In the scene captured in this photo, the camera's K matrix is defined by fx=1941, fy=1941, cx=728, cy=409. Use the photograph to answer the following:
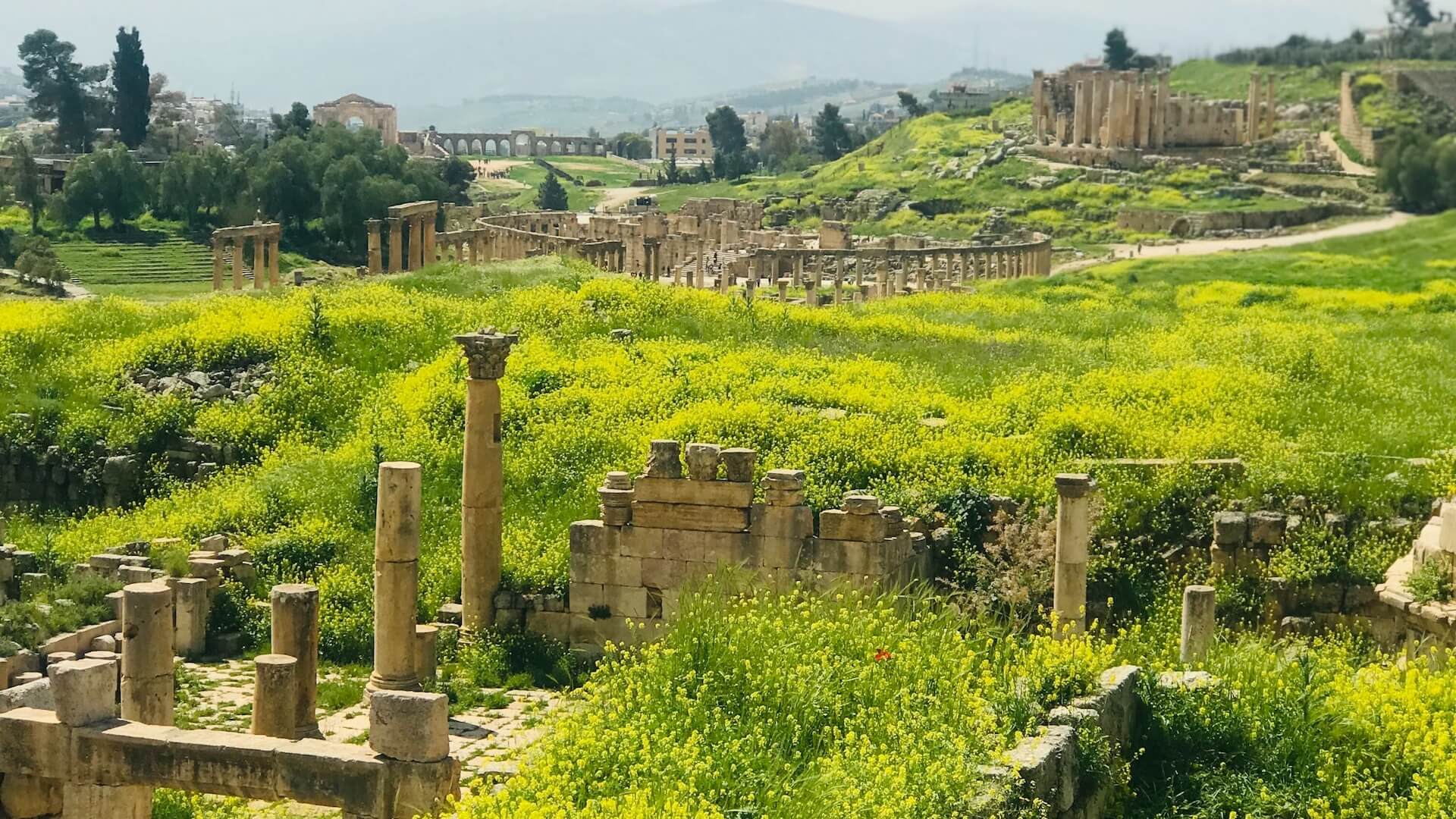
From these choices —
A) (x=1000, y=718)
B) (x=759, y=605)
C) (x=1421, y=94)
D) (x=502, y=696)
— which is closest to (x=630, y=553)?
(x=502, y=696)

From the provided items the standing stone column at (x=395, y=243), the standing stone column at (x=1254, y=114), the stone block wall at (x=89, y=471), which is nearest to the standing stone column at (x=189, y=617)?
the stone block wall at (x=89, y=471)

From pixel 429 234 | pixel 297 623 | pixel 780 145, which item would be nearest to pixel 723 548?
pixel 297 623

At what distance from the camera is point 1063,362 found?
1351 inches

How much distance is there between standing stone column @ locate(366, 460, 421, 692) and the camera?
20.0 meters

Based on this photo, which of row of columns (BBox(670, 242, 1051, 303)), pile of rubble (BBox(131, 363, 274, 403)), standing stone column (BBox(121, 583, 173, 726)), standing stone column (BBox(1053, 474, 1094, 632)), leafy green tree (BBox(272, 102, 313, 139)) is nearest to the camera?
standing stone column (BBox(121, 583, 173, 726))

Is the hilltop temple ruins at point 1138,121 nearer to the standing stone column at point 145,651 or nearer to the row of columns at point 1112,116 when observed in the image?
the row of columns at point 1112,116

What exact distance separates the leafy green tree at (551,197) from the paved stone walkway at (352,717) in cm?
10243

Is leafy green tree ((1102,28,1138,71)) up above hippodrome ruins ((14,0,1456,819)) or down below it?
above

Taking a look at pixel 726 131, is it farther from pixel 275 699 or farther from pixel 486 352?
pixel 275 699

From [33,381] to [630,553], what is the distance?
15722 millimetres

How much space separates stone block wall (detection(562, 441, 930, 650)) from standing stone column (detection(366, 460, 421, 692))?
2.66m

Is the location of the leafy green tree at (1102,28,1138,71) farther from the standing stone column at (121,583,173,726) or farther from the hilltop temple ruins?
the standing stone column at (121,583,173,726)

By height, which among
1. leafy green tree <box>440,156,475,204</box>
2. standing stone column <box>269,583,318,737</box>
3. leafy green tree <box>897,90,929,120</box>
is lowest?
standing stone column <box>269,583,318,737</box>

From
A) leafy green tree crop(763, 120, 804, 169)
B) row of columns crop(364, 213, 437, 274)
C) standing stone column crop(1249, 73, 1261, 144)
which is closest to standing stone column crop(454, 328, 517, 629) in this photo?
row of columns crop(364, 213, 437, 274)
